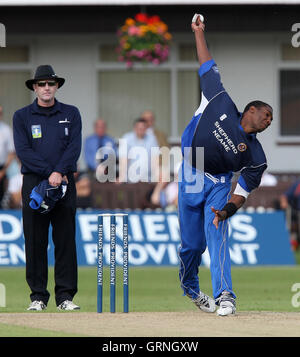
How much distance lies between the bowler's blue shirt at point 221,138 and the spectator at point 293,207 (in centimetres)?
833

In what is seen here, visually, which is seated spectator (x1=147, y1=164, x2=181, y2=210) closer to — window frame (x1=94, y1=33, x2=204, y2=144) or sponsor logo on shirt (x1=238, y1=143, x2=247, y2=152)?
window frame (x1=94, y1=33, x2=204, y2=144)

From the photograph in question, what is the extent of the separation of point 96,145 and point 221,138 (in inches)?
371

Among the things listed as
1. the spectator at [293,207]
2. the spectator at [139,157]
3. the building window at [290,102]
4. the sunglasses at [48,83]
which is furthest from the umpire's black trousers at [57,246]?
the building window at [290,102]

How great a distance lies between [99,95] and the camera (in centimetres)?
2214

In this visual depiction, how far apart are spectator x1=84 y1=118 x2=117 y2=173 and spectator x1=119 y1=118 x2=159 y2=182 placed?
623 millimetres

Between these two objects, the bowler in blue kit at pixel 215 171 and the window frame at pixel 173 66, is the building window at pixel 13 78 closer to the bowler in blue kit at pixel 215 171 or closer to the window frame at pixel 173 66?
the window frame at pixel 173 66

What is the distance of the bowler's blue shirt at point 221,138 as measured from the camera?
33.1 feet

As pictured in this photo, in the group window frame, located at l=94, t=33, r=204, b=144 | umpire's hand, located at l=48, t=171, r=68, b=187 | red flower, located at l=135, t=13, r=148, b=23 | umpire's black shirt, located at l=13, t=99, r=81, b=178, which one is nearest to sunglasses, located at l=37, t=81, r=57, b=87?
umpire's black shirt, located at l=13, t=99, r=81, b=178

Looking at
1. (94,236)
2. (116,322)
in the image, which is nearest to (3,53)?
(94,236)

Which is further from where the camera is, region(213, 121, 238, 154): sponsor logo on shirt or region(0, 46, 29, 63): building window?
region(0, 46, 29, 63): building window

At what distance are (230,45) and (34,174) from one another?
Result: 39.4ft

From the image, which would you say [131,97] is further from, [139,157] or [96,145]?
[139,157]

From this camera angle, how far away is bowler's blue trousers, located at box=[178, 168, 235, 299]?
10.0 metres

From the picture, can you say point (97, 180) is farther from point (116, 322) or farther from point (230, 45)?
point (116, 322)
